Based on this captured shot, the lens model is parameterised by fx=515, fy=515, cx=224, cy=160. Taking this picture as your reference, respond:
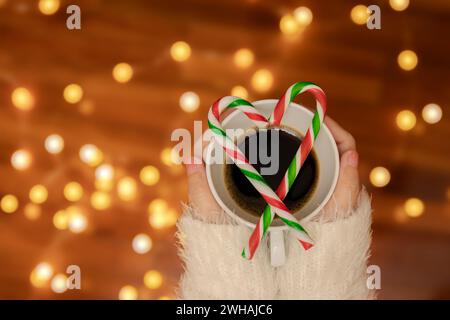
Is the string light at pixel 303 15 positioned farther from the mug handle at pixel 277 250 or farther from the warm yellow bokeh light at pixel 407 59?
the mug handle at pixel 277 250

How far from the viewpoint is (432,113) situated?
1.21 metres

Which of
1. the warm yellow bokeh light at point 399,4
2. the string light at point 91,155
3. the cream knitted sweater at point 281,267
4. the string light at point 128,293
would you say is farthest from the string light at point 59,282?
the warm yellow bokeh light at point 399,4

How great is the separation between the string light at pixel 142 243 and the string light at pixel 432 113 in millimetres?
712

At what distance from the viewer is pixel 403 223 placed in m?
1.21

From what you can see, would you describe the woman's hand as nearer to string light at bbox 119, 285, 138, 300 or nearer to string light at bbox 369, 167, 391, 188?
string light at bbox 369, 167, 391, 188

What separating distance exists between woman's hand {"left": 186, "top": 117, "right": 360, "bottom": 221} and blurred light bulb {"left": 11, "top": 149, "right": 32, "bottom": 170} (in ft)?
1.77

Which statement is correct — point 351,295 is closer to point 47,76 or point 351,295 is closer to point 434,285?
point 434,285

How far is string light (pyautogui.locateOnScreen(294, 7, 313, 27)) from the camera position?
3.91 ft

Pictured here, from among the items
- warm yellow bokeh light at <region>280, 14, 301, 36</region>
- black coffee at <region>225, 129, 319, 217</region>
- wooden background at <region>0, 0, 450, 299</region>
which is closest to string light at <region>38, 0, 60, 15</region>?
wooden background at <region>0, 0, 450, 299</region>

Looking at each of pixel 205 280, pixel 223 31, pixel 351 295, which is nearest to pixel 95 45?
pixel 223 31

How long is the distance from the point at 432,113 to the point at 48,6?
937 mm

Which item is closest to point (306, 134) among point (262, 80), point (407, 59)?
point (262, 80)

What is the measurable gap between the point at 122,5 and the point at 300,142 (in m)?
0.61

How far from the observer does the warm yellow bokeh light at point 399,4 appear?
47.1 inches
